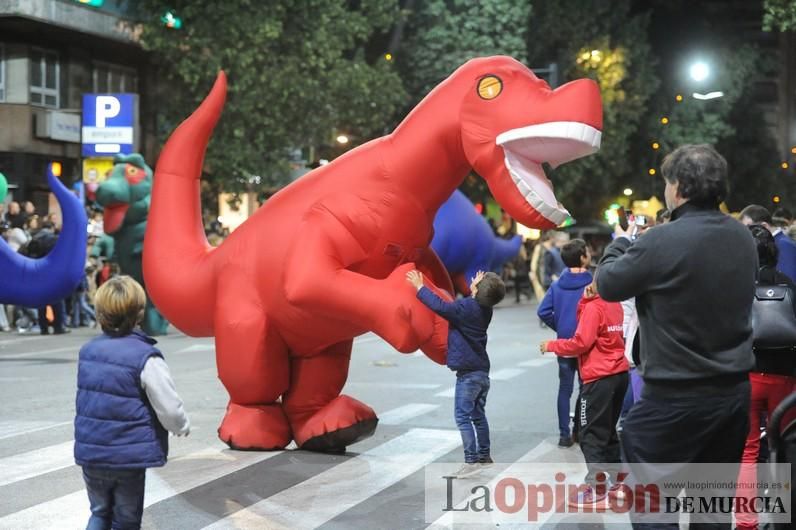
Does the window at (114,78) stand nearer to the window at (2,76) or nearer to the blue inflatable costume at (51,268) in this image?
the window at (2,76)

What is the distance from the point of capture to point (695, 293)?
4.19 metres

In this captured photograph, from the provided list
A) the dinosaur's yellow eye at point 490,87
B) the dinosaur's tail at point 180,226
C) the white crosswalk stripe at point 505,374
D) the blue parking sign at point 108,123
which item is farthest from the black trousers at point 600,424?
the blue parking sign at point 108,123

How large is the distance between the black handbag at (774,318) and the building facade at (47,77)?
23416mm

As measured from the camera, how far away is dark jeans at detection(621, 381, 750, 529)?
164 inches

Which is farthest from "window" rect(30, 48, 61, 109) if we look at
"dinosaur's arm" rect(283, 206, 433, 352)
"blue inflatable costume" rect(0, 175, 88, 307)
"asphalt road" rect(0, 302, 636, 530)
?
"dinosaur's arm" rect(283, 206, 433, 352)

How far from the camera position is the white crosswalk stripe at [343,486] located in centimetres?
624

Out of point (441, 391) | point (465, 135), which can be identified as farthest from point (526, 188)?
point (441, 391)

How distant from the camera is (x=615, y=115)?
36.8 m

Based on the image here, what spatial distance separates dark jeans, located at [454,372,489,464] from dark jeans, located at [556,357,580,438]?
4.61 ft

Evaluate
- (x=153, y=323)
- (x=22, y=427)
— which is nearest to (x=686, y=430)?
(x=22, y=427)

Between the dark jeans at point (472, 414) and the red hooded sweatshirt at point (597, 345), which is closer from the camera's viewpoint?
the red hooded sweatshirt at point (597, 345)

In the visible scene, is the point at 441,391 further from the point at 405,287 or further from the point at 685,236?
the point at 685,236

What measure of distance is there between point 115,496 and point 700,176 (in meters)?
2.78

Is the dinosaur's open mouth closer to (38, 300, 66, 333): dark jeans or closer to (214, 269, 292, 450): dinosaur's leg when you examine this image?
(214, 269, 292, 450): dinosaur's leg
